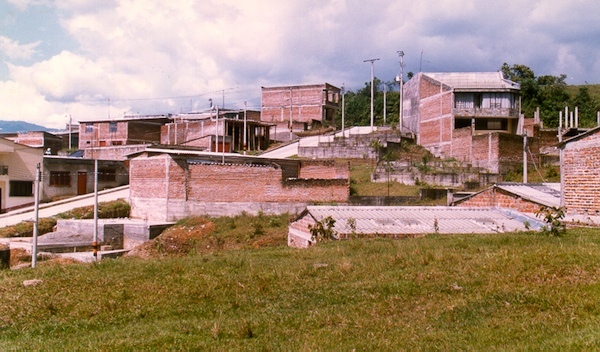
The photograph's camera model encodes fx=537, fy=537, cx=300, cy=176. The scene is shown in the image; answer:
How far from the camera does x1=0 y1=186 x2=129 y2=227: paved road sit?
3040cm

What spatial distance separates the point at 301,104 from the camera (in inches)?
2243

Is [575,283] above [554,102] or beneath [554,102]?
beneath

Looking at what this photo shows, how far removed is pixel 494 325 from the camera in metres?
6.47

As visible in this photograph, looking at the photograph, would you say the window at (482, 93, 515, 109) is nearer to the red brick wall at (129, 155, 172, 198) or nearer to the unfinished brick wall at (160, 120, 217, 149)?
the unfinished brick wall at (160, 120, 217, 149)

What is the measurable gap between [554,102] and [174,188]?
133ft

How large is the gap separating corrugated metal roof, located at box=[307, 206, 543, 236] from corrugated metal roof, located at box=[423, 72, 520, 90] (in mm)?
22030

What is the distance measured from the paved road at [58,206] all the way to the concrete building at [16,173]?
43.5 inches

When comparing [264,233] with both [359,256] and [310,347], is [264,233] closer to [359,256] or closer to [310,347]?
[359,256]

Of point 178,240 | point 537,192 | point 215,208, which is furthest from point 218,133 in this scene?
point 537,192

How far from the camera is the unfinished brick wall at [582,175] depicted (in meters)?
16.4

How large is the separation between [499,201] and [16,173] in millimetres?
29424

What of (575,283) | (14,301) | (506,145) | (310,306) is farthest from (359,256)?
(506,145)

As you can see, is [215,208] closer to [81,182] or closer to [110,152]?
[81,182]

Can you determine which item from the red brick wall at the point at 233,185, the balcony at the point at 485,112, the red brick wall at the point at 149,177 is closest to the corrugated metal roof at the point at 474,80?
the balcony at the point at 485,112
